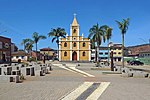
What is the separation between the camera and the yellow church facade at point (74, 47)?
85812 mm

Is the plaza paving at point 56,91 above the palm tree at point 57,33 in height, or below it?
below

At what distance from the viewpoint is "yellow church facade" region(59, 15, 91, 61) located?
85.8 m

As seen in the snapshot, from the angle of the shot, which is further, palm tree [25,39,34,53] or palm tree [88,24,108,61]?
palm tree [25,39,34,53]

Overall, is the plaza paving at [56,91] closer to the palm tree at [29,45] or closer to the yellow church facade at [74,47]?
the yellow church facade at [74,47]

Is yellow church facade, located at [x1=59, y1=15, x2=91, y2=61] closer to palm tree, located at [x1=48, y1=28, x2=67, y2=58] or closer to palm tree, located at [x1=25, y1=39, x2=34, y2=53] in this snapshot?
palm tree, located at [x1=48, y1=28, x2=67, y2=58]

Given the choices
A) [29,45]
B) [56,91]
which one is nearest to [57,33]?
[29,45]

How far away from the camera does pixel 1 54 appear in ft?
265

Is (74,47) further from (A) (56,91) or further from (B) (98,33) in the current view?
(A) (56,91)

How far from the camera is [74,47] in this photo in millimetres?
86812

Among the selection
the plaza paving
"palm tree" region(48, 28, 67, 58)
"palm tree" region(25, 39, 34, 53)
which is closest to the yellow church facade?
"palm tree" region(48, 28, 67, 58)

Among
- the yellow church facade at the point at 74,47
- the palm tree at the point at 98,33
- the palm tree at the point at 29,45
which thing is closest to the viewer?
the palm tree at the point at 98,33

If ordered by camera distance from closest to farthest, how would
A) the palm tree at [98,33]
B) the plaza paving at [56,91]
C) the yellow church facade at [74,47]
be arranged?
the plaza paving at [56,91], the palm tree at [98,33], the yellow church facade at [74,47]

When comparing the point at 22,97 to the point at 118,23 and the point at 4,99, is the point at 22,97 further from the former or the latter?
the point at 118,23

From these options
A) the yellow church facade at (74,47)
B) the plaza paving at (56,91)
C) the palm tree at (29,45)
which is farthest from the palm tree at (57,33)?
the plaza paving at (56,91)
